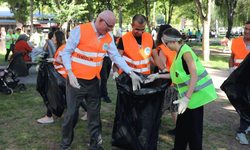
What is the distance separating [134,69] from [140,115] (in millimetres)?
807

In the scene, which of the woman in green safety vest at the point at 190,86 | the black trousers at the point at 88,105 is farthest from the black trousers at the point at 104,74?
the woman in green safety vest at the point at 190,86

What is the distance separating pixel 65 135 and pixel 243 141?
2.66 m

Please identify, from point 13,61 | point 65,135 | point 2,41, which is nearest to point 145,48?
point 65,135

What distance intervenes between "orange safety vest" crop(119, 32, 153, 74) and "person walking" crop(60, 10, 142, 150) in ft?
1.08

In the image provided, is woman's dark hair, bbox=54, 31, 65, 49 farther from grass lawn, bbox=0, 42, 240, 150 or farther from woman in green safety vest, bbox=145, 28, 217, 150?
woman in green safety vest, bbox=145, 28, 217, 150

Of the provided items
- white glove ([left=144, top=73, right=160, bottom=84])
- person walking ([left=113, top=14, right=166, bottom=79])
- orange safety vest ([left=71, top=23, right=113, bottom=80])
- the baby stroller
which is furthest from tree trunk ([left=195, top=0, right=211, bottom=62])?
orange safety vest ([left=71, top=23, right=113, bottom=80])

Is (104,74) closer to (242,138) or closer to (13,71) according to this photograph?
(13,71)

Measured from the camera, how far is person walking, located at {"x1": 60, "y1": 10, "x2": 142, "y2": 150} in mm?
3256

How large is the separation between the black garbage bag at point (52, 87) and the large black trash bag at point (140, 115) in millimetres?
1491

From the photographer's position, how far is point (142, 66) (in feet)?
13.0

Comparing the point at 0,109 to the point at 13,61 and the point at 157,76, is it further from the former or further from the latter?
the point at 157,76

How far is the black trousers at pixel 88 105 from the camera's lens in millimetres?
3443

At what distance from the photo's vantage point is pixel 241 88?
13.2 feet

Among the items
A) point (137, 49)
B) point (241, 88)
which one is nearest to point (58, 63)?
point (137, 49)
